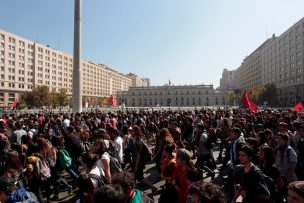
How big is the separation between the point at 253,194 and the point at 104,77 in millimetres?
139583

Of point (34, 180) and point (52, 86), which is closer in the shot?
point (34, 180)

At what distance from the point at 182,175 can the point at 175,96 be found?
129 meters

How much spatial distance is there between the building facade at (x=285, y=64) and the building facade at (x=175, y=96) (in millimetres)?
27084

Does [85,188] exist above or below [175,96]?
below

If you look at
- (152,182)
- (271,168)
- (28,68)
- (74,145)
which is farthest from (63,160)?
(28,68)

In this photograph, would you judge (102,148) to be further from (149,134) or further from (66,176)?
(149,134)

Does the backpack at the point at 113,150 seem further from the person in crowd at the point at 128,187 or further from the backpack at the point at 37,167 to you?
the person in crowd at the point at 128,187

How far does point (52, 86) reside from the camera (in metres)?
94.7

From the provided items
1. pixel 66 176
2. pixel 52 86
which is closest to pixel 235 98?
pixel 52 86

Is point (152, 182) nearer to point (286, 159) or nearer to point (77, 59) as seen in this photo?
point (286, 159)

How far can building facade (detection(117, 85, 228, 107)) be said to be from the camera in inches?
5108

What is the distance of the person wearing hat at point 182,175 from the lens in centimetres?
430

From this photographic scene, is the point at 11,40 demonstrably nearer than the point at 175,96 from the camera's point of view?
Yes

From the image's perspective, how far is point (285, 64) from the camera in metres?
76.1
